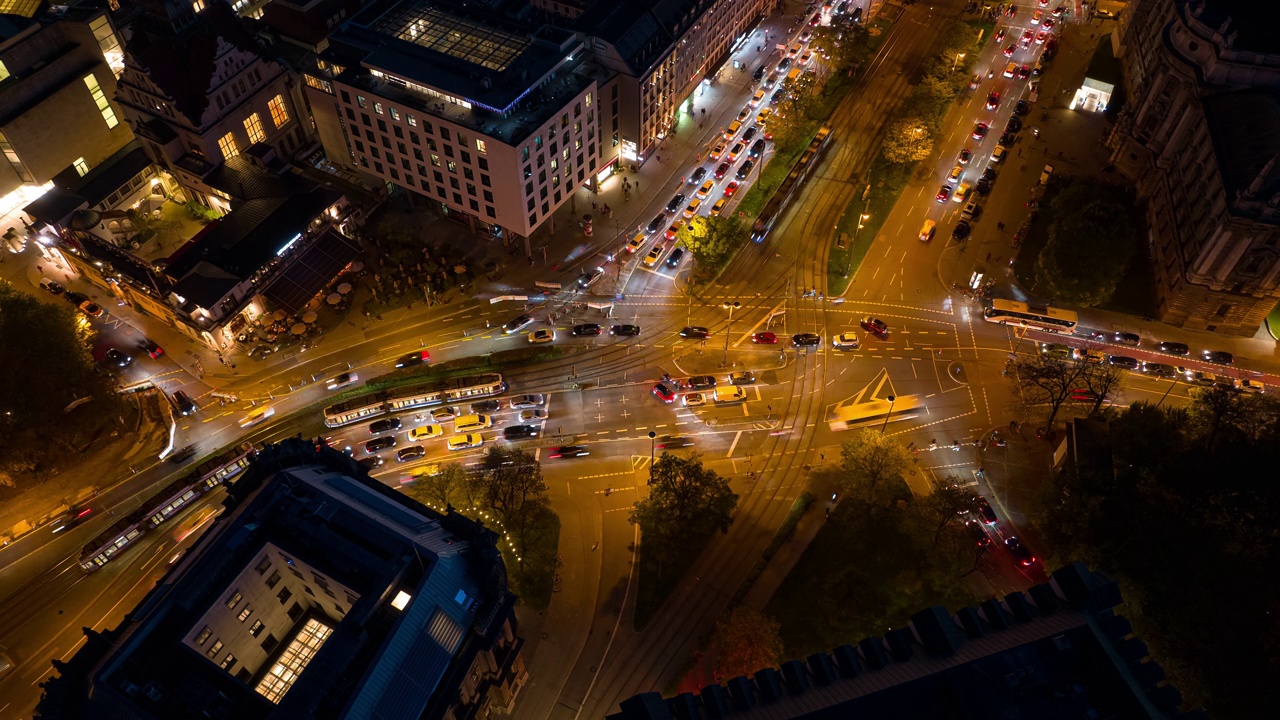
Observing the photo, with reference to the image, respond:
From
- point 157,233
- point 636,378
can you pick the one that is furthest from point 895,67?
point 157,233

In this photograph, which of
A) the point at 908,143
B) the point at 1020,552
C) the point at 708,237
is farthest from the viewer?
the point at 908,143

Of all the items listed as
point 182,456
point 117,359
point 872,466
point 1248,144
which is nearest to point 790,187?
point 872,466

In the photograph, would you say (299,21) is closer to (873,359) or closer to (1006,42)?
(873,359)

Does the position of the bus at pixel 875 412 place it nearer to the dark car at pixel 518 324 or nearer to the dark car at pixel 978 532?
the dark car at pixel 978 532

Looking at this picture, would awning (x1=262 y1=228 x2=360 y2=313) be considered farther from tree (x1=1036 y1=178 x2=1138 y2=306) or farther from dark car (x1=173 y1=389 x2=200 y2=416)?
tree (x1=1036 y1=178 x2=1138 y2=306)

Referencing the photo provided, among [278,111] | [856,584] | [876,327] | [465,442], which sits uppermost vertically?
[278,111]

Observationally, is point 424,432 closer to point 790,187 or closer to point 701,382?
point 701,382

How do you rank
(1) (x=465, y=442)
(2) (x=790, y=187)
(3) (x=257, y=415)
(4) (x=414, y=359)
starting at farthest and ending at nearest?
(2) (x=790, y=187)
(4) (x=414, y=359)
(3) (x=257, y=415)
(1) (x=465, y=442)
